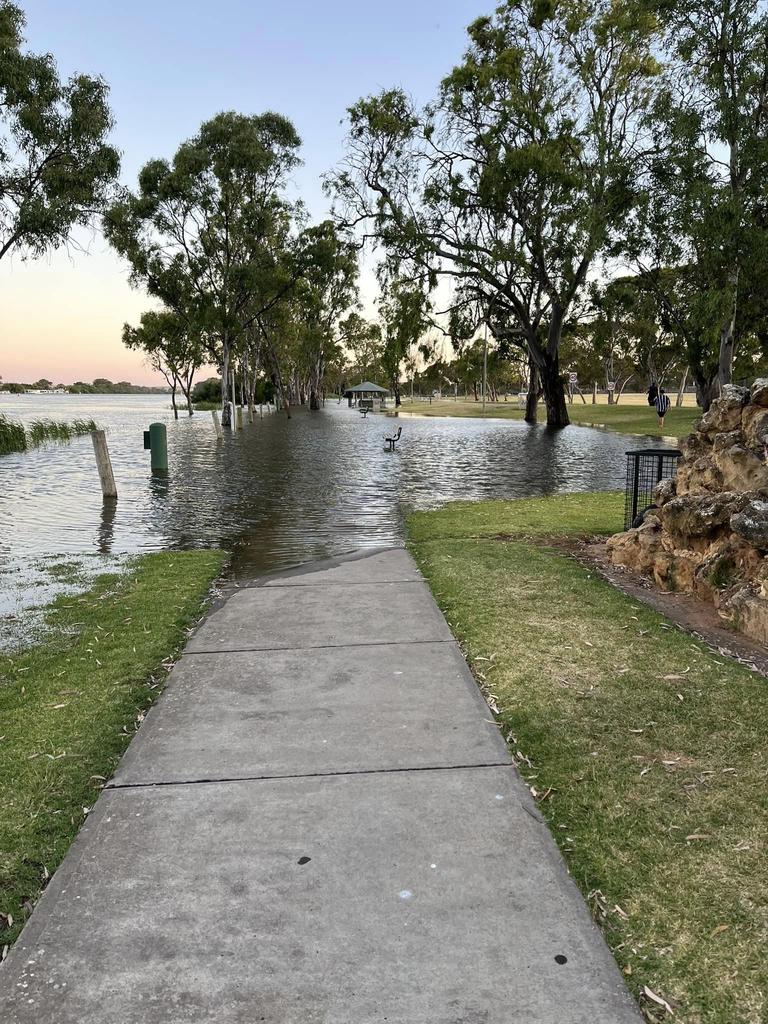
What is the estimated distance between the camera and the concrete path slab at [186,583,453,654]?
19.5 feet

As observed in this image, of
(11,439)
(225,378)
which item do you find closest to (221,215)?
(225,378)

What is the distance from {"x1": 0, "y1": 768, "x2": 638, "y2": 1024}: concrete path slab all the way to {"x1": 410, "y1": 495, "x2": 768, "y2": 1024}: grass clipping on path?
0.58 ft

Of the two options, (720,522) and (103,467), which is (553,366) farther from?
(720,522)

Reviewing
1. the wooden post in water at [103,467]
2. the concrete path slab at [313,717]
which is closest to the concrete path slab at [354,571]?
the concrete path slab at [313,717]

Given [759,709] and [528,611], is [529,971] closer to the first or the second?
[759,709]

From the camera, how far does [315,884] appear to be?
9.75 ft

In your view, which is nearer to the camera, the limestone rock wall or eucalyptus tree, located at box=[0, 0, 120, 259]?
the limestone rock wall

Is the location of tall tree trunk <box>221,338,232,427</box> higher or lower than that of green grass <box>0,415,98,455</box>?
higher

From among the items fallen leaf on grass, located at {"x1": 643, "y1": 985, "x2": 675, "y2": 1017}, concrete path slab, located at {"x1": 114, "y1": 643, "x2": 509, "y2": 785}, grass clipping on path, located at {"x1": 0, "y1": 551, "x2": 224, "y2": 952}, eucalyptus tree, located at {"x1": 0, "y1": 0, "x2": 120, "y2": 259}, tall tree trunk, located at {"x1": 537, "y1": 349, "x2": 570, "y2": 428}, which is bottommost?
fallen leaf on grass, located at {"x1": 643, "y1": 985, "x2": 675, "y2": 1017}

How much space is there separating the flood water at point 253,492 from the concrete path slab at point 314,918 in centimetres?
476

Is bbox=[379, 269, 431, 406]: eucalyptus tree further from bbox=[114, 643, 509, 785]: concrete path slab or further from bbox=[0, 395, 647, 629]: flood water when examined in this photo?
bbox=[114, 643, 509, 785]: concrete path slab

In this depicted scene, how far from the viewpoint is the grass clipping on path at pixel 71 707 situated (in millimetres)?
3266

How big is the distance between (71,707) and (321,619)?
7.43 ft

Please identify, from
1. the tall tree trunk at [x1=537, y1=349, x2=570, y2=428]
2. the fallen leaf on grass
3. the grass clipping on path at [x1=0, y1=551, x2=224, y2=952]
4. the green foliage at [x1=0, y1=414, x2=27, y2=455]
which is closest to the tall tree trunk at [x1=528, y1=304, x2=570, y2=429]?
the tall tree trunk at [x1=537, y1=349, x2=570, y2=428]
